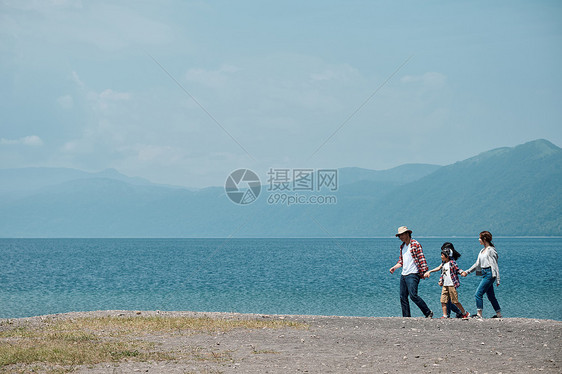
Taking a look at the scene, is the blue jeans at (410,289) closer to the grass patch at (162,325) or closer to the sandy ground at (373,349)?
the sandy ground at (373,349)

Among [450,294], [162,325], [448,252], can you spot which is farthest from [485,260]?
[162,325]

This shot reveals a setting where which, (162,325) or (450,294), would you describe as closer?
(162,325)

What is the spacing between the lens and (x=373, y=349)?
1367 cm

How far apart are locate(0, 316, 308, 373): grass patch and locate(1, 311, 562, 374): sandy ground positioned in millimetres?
447

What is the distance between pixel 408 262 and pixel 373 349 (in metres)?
4.77

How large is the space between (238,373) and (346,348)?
337 cm

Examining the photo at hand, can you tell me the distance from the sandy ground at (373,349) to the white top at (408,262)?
4.51 feet

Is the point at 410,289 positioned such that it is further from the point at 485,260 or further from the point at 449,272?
the point at 485,260

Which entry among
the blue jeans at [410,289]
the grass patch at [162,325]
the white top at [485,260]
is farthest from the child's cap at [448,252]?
the grass patch at [162,325]

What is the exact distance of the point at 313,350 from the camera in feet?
44.6

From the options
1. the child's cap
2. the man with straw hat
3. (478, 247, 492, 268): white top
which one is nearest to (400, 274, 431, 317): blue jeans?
the man with straw hat

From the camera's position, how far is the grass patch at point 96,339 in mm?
12328

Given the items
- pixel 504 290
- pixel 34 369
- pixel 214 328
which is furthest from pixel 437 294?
pixel 34 369

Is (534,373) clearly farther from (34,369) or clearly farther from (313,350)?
(34,369)
